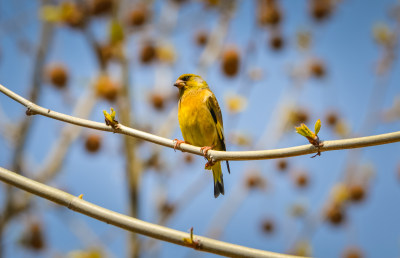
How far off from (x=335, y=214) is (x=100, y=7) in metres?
5.88

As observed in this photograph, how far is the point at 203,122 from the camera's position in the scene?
4.01 m

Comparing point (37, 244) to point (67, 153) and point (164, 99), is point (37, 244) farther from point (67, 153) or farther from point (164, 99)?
point (164, 99)

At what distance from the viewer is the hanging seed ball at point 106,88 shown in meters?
6.36

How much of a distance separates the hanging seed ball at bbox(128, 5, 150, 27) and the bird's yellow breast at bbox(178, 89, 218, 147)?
12.2ft

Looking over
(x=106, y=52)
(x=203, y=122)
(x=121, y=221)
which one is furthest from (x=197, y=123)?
(x=106, y=52)

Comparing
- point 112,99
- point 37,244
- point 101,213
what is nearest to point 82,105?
point 112,99

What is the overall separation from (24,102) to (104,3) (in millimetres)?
5126

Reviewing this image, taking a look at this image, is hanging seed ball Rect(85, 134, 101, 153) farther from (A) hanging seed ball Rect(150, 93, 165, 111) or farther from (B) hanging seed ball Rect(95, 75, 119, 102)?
(A) hanging seed ball Rect(150, 93, 165, 111)

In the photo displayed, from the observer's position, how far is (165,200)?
7.19 metres

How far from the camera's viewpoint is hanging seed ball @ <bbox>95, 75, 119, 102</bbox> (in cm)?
636

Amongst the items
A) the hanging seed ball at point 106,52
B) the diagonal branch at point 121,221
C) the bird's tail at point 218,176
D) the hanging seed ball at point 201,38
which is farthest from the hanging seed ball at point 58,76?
the diagonal branch at point 121,221

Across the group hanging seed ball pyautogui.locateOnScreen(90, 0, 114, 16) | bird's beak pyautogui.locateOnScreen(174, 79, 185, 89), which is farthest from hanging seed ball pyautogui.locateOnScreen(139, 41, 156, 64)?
bird's beak pyautogui.locateOnScreen(174, 79, 185, 89)

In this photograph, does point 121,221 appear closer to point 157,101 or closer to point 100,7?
point 157,101

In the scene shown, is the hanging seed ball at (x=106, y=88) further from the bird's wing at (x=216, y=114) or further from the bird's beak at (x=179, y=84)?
the bird's wing at (x=216, y=114)
